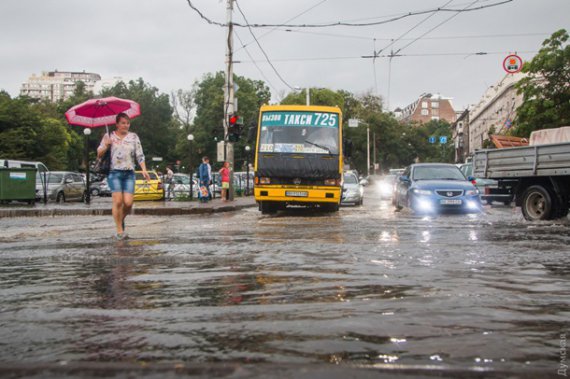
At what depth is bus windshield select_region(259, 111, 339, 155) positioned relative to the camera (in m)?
16.6

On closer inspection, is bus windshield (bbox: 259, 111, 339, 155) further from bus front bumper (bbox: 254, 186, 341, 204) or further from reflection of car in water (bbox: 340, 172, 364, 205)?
reflection of car in water (bbox: 340, 172, 364, 205)

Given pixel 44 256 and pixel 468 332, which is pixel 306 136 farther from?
pixel 468 332

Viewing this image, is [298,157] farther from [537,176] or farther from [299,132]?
[537,176]

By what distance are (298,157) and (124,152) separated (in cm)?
818

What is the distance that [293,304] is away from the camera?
3883mm

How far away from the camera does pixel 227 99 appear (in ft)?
78.7

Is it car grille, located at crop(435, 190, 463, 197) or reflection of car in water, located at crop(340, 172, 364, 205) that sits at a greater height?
car grille, located at crop(435, 190, 463, 197)

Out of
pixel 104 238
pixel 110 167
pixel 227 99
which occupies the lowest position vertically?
pixel 104 238

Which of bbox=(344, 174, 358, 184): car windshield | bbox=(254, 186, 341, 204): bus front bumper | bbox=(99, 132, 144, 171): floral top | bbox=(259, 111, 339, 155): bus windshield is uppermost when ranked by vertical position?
bbox=(259, 111, 339, 155): bus windshield

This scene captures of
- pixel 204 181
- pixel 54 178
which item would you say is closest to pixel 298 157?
pixel 204 181

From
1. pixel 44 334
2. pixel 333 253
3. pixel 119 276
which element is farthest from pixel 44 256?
pixel 44 334

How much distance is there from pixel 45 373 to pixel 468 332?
2.13 metres

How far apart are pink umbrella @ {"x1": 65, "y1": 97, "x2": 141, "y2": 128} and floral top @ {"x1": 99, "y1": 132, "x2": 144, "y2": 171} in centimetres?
1070

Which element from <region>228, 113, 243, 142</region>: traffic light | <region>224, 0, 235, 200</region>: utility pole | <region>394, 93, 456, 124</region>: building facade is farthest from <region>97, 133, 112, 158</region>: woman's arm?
<region>394, 93, 456, 124</region>: building facade
